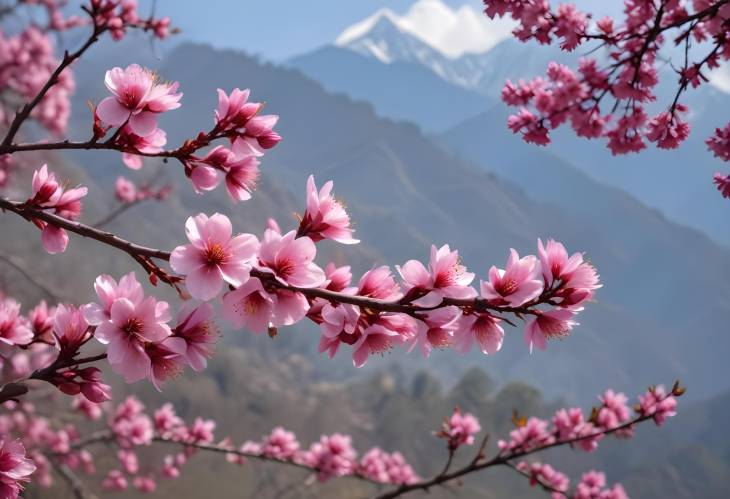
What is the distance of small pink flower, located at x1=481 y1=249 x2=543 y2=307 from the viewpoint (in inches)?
36.1

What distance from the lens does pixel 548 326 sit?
3.30ft

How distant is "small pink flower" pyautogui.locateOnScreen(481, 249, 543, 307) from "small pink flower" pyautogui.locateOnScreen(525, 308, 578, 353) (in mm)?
80

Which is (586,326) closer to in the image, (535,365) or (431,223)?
(535,365)

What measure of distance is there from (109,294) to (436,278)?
2.03 ft

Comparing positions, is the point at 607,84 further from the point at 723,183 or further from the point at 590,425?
the point at 590,425

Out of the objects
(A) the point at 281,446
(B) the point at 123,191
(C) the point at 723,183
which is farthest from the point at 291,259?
(B) the point at 123,191

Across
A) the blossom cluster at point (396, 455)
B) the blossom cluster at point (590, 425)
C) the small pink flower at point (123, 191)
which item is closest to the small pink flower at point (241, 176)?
the blossom cluster at point (396, 455)

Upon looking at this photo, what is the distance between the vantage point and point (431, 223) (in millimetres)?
124062

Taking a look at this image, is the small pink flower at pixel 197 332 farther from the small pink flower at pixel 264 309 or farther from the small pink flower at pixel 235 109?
the small pink flower at pixel 235 109

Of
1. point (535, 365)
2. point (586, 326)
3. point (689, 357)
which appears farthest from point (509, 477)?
point (689, 357)

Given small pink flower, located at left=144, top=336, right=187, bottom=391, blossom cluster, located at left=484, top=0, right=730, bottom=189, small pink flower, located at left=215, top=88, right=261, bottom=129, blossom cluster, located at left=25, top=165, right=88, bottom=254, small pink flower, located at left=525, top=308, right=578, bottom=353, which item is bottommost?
small pink flower, located at left=144, top=336, right=187, bottom=391

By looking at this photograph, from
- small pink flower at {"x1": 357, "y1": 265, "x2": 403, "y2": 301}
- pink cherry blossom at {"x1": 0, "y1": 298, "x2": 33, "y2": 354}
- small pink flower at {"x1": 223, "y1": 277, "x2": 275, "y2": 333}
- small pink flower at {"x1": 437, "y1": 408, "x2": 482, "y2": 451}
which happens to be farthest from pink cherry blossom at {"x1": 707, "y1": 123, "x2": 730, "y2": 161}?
pink cherry blossom at {"x1": 0, "y1": 298, "x2": 33, "y2": 354}

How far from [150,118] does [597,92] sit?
2437mm

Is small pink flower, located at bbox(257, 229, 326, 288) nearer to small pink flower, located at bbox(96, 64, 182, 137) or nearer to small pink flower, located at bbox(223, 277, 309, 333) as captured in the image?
small pink flower, located at bbox(223, 277, 309, 333)
